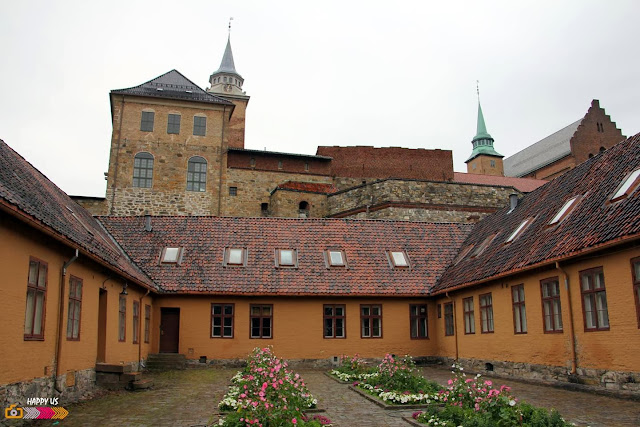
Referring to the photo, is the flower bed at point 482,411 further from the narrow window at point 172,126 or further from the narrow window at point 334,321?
the narrow window at point 172,126

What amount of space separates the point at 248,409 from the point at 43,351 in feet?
16.0

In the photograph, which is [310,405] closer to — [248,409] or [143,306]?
[248,409]

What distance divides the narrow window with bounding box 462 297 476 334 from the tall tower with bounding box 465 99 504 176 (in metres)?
58.7

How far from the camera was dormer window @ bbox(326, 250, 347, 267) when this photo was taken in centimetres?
2189

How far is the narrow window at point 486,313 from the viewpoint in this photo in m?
17.2

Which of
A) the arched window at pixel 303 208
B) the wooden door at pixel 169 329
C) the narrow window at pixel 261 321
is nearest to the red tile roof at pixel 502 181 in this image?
the arched window at pixel 303 208

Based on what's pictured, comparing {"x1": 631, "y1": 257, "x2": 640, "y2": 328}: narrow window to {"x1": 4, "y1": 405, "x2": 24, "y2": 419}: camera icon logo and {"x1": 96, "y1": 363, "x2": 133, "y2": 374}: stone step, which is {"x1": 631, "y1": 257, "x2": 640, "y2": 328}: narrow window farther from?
{"x1": 96, "y1": 363, "x2": 133, "y2": 374}: stone step

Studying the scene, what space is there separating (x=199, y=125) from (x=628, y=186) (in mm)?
31129

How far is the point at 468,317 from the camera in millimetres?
18922

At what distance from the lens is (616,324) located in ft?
37.8

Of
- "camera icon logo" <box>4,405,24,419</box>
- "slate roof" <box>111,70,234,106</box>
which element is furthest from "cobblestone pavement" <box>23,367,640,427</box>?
"slate roof" <box>111,70,234,106</box>

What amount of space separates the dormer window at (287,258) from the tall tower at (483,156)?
57516 mm

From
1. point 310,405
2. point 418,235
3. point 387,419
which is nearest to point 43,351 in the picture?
point 310,405

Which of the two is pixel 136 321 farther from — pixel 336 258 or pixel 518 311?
pixel 518 311
